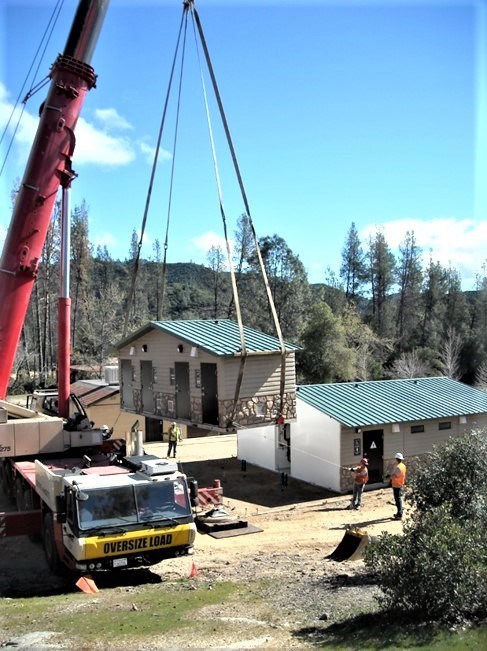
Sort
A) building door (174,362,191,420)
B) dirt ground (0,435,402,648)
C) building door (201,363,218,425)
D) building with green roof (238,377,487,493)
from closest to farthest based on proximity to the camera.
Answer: dirt ground (0,435,402,648) → building door (201,363,218,425) → building door (174,362,191,420) → building with green roof (238,377,487,493)

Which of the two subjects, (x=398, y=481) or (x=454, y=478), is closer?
(x=454, y=478)

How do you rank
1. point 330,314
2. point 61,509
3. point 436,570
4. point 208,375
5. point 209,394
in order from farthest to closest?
point 330,314, point 209,394, point 208,375, point 61,509, point 436,570

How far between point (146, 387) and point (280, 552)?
7679 millimetres

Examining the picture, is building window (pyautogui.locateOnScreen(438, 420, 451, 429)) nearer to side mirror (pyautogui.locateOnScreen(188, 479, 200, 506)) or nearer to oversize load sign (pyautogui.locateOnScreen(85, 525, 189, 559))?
side mirror (pyautogui.locateOnScreen(188, 479, 200, 506))

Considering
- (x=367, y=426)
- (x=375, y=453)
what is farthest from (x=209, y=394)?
(x=375, y=453)

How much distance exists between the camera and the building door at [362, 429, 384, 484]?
20.4 m

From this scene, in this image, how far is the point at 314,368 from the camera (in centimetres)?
4294

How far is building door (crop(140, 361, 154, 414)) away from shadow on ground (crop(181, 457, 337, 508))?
3.70m

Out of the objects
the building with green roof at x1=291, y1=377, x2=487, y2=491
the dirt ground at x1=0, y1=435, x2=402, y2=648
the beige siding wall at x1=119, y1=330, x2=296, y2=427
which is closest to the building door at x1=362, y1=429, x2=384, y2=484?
the building with green roof at x1=291, y1=377, x2=487, y2=491

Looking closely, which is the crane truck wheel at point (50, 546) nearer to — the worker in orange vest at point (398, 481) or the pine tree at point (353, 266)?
the worker in orange vest at point (398, 481)

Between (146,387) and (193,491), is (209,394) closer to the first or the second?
(146,387)

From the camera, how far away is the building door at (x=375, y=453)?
20375 millimetres

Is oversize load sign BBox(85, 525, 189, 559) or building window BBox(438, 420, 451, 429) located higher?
building window BBox(438, 420, 451, 429)

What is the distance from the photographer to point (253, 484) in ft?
70.5
